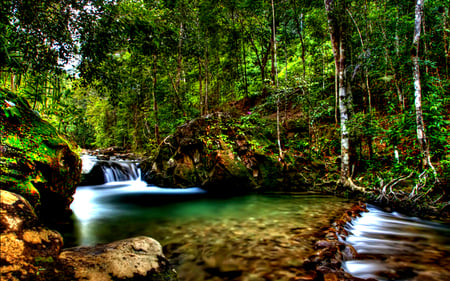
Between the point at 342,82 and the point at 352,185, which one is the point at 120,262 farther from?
the point at 342,82

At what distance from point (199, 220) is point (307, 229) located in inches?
93.9

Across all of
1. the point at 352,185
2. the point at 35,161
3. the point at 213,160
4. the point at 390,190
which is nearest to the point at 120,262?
the point at 35,161

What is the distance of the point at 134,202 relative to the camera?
25.3 feet

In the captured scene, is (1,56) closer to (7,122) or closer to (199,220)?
(7,122)

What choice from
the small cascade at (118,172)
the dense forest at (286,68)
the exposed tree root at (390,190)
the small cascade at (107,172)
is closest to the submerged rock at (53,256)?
the dense forest at (286,68)

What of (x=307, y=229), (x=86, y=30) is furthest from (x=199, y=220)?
(x=86, y=30)

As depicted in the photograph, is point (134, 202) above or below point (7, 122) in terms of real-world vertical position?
below

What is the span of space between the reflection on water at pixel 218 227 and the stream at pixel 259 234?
0.01 metres

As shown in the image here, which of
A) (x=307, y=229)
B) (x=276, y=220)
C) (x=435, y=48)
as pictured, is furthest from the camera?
(x=435, y=48)

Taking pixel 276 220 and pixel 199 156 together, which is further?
pixel 199 156

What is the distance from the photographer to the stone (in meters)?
2.28

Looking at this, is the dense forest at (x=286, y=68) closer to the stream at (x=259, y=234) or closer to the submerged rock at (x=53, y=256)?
the submerged rock at (x=53, y=256)

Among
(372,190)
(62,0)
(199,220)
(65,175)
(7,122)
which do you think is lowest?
(199,220)

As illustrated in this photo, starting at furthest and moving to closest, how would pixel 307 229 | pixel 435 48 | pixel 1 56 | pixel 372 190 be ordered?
Result: pixel 435 48
pixel 372 190
pixel 307 229
pixel 1 56
